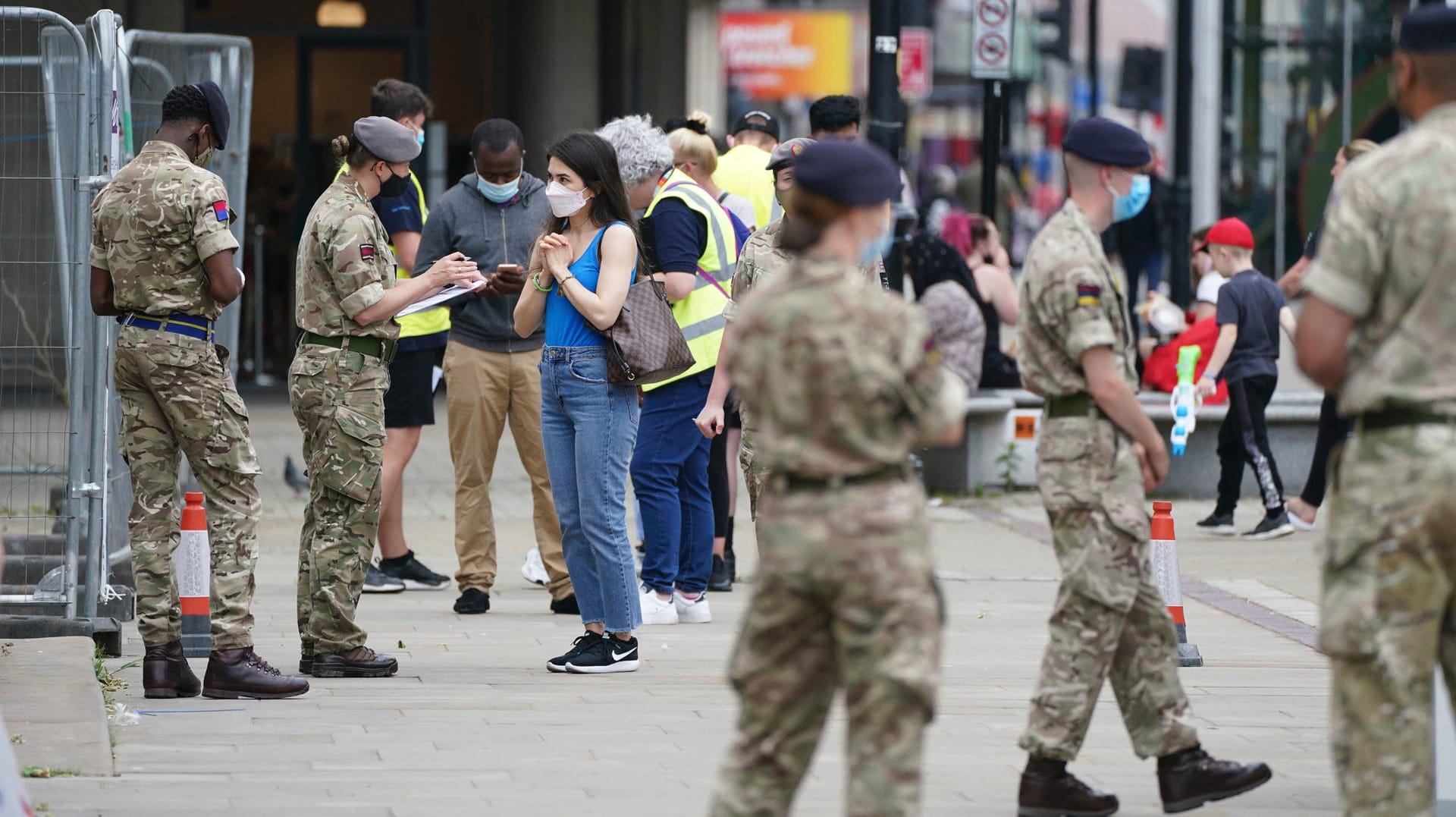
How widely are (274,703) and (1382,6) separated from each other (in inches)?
722

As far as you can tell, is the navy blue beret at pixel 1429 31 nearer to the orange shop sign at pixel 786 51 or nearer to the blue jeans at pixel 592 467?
the blue jeans at pixel 592 467

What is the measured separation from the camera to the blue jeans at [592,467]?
7.39 metres

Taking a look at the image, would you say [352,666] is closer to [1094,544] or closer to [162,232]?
[162,232]

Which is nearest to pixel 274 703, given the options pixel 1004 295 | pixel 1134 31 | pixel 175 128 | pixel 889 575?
pixel 175 128

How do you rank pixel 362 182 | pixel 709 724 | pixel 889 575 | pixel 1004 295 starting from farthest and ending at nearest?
pixel 1004 295
pixel 362 182
pixel 709 724
pixel 889 575

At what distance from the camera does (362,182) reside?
24.1 ft

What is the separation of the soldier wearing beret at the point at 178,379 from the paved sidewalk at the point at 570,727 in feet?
0.72

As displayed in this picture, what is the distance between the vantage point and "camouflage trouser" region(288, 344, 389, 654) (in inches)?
285

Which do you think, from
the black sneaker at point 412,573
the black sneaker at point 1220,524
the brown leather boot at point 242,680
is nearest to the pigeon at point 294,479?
the black sneaker at point 412,573

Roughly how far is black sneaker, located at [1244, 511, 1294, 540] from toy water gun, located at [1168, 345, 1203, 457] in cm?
68

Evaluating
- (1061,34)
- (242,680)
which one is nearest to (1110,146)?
(242,680)

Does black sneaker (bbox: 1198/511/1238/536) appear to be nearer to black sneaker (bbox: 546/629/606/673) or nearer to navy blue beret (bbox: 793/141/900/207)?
black sneaker (bbox: 546/629/606/673)

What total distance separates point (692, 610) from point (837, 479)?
184 inches

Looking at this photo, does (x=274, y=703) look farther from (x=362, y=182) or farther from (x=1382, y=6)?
(x=1382, y=6)
